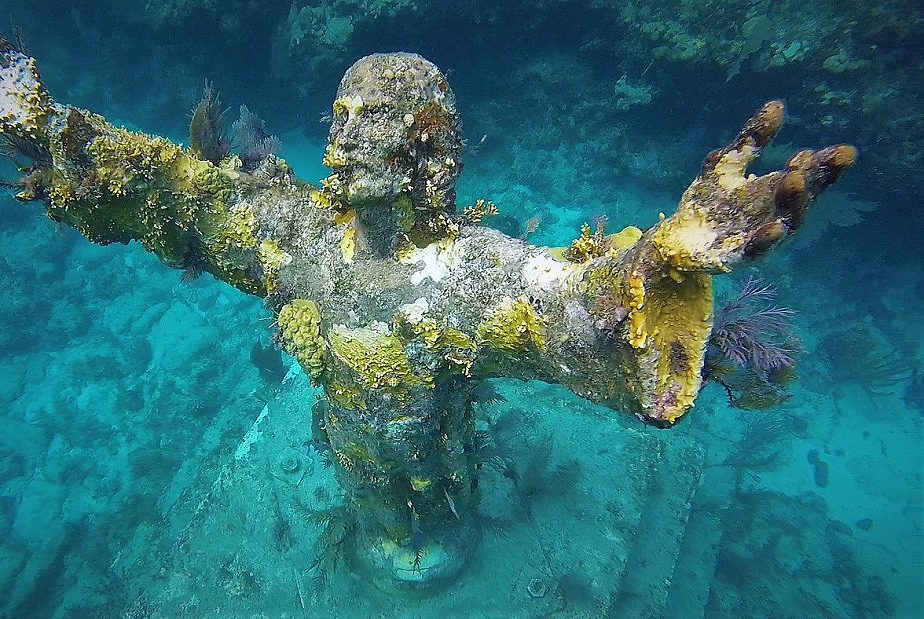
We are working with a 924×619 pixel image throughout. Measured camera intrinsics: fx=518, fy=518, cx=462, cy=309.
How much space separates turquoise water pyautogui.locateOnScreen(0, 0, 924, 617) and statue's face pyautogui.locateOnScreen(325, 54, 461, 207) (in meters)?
3.49

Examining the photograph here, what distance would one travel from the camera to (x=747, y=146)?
1.65 m

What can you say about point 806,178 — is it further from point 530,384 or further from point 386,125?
point 530,384

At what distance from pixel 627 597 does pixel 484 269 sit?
4519 mm

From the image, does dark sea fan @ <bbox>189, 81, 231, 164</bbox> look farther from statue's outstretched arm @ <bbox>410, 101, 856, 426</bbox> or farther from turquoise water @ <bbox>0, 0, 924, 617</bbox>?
turquoise water @ <bbox>0, 0, 924, 617</bbox>

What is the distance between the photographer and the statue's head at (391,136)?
229 centimetres

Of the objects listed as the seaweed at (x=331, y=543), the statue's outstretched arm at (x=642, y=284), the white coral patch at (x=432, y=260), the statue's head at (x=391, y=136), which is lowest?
the seaweed at (x=331, y=543)

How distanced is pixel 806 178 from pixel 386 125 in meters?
1.61

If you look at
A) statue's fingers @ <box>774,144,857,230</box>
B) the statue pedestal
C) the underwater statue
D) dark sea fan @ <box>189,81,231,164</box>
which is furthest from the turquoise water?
statue's fingers @ <box>774,144,857,230</box>

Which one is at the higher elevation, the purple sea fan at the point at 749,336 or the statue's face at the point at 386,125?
the statue's face at the point at 386,125

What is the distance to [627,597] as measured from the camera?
5367 mm

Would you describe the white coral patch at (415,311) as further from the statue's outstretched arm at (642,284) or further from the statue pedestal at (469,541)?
the statue pedestal at (469,541)

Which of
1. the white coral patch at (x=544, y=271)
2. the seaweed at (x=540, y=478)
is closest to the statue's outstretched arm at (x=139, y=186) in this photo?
the white coral patch at (x=544, y=271)

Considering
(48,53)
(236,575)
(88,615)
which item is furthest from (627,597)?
(48,53)

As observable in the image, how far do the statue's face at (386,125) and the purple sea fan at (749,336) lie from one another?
155 centimetres
